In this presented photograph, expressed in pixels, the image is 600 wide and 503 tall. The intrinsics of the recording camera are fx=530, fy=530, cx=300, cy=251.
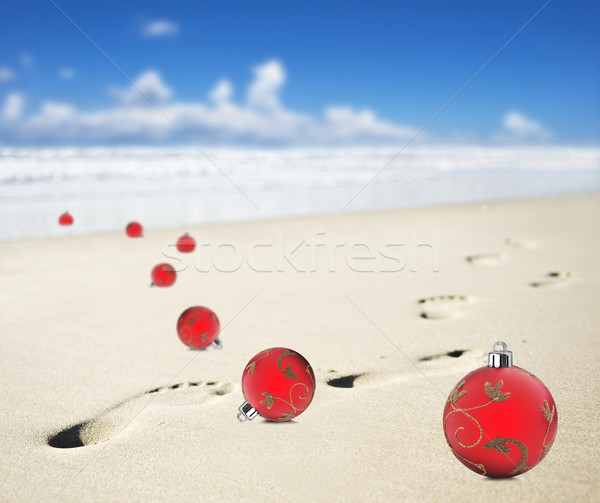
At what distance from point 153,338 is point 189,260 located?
6.40ft

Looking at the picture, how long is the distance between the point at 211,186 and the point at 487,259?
7.51 m

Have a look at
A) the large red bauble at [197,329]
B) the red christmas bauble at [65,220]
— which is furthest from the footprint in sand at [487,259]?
the red christmas bauble at [65,220]

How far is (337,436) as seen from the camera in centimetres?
176

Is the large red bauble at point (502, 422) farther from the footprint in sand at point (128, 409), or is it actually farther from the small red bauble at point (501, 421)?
the footprint in sand at point (128, 409)

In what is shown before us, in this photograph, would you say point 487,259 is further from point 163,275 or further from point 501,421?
point 501,421

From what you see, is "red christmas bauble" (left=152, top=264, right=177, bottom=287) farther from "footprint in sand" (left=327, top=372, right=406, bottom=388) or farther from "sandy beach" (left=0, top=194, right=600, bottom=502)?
"footprint in sand" (left=327, top=372, right=406, bottom=388)

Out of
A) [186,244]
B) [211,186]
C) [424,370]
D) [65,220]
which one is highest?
[211,186]

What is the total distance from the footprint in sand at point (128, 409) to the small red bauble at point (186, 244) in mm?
2579

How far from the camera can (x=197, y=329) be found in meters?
2.56

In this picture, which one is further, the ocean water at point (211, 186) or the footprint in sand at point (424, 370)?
the ocean water at point (211, 186)

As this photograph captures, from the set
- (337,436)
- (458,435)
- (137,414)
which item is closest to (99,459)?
(137,414)

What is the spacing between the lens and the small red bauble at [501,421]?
4.47 ft

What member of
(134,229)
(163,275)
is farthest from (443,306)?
(134,229)

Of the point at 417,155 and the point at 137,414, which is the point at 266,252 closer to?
the point at 137,414
